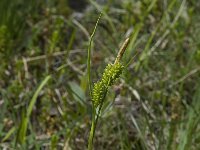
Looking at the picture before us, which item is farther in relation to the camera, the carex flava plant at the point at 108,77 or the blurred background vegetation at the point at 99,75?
the blurred background vegetation at the point at 99,75

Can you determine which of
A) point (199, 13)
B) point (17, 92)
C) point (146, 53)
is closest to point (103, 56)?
point (146, 53)

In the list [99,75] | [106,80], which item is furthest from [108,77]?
[99,75]

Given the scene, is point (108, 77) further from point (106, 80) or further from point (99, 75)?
point (99, 75)

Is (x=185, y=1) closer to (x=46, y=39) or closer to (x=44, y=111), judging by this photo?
(x=46, y=39)

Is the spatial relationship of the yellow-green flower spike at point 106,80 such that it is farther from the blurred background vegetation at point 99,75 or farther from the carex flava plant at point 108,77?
the blurred background vegetation at point 99,75

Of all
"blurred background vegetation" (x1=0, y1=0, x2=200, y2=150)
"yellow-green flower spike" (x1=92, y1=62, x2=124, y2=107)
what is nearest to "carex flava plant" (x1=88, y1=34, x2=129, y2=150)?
"yellow-green flower spike" (x1=92, y1=62, x2=124, y2=107)

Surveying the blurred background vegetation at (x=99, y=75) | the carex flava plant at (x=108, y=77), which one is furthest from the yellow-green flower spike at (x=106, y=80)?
the blurred background vegetation at (x=99, y=75)

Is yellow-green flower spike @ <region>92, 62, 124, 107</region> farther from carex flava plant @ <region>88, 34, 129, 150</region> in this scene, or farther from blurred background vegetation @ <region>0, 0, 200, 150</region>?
blurred background vegetation @ <region>0, 0, 200, 150</region>

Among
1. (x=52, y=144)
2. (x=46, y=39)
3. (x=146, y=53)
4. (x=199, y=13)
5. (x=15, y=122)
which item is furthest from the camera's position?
(x=199, y=13)
